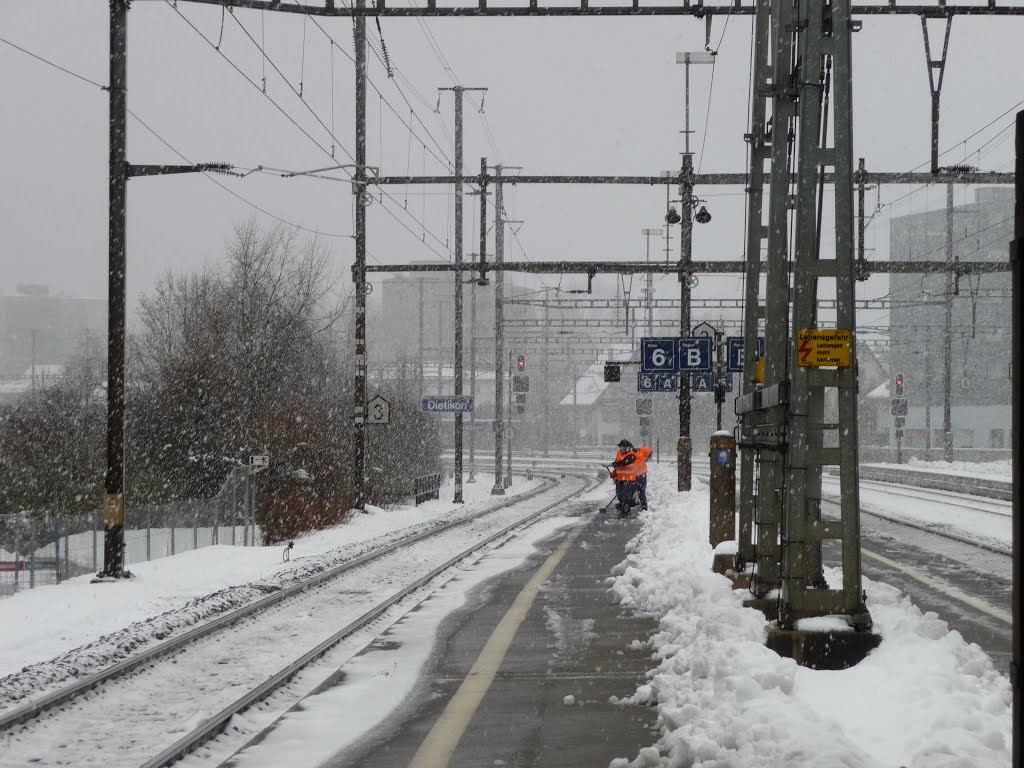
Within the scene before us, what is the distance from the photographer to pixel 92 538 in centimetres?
2494

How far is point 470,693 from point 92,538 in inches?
716

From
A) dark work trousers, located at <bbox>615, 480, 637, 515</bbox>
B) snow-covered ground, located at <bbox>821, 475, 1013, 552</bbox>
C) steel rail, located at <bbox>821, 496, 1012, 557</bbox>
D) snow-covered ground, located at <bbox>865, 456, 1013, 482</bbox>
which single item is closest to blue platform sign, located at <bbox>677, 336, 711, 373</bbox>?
dark work trousers, located at <bbox>615, 480, 637, 515</bbox>

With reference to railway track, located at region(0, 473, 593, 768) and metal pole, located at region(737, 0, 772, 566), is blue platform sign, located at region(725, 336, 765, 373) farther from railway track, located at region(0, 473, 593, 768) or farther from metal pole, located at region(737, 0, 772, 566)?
metal pole, located at region(737, 0, 772, 566)

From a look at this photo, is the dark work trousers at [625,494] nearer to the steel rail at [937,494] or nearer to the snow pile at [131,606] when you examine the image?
the snow pile at [131,606]

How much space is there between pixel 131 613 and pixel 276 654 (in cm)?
383

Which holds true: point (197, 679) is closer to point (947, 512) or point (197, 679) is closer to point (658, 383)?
point (947, 512)

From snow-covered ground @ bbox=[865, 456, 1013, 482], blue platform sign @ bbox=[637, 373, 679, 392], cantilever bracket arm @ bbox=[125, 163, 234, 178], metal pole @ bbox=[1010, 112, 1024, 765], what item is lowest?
snow-covered ground @ bbox=[865, 456, 1013, 482]

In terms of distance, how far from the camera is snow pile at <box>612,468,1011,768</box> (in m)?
5.99

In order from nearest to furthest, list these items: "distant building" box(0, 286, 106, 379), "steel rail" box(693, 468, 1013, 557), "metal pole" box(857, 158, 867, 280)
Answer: "steel rail" box(693, 468, 1013, 557)
"metal pole" box(857, 158, 867, 280)
"distant building" box(0, 286, 106, 379)

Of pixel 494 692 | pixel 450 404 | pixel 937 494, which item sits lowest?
pixel 937 494

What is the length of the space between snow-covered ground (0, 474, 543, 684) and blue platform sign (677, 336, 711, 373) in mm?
8622

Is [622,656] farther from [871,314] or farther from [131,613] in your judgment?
[871,314]

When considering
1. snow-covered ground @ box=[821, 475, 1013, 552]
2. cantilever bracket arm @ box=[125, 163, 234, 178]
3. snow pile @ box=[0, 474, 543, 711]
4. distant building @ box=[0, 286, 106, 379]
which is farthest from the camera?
distant building @ box=[0, 286, 106, 379]


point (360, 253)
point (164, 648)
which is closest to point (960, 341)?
point (360, 253)
